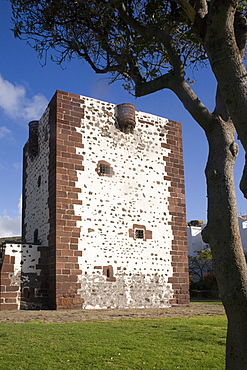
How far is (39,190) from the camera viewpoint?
15734mm

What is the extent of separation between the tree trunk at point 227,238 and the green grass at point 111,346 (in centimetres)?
156

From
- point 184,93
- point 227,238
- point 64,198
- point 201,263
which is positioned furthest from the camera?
point 201,263

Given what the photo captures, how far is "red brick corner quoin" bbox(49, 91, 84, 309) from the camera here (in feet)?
43.0

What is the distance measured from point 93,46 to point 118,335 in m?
5.32

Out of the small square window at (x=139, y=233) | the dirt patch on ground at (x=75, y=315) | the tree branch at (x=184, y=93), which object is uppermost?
the tree branch at (x=184, y=93)

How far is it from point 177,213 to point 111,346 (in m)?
10.6

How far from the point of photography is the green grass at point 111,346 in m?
4.98

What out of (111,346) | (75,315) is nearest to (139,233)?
(75,315)

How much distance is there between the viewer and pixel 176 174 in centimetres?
1666

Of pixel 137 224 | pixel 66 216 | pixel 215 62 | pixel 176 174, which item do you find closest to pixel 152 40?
pixel 215 62

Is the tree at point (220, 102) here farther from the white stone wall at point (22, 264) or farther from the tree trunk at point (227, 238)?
the white stone wall at point (22, 264)

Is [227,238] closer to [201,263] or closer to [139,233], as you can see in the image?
[139,233]

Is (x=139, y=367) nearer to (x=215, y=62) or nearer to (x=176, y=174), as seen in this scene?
(x=215, y=62)

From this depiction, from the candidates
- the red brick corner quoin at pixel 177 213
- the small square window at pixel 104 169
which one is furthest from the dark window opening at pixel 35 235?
the red brick corner quoin at pixel 177 213
